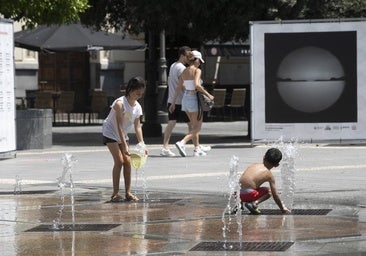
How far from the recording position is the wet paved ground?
29.4 ft

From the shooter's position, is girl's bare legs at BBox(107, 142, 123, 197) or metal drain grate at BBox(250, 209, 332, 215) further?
girl's bare legs at BBox(107, 142, 123, 197)

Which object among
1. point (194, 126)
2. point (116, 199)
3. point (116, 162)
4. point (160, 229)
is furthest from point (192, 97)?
point (160, 229)

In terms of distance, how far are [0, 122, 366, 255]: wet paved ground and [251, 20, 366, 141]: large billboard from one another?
1.00 m

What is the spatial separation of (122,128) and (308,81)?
24.6ft

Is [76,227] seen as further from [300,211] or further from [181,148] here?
[181,148]

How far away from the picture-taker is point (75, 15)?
19.3 metres

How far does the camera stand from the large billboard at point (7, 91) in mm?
17422

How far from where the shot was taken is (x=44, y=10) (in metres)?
19.0

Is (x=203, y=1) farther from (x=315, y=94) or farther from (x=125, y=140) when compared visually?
(x=125, y=140)

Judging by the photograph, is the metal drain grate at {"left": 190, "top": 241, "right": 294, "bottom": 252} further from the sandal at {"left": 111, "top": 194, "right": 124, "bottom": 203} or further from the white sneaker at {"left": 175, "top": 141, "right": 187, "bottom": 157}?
the white sneaker at {"left": 175, "top": 141, "right": 187, "bottom": 157}

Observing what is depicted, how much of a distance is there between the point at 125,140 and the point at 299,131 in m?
7.44

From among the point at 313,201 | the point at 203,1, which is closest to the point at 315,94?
the point at 203,1

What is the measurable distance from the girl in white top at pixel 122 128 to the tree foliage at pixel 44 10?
6.84m

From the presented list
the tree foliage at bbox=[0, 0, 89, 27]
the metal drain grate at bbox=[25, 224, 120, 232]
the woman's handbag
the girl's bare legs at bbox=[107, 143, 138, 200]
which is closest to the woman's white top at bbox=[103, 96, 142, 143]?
the girl's bare legs at bbox=[107, 143, 138, 200]
